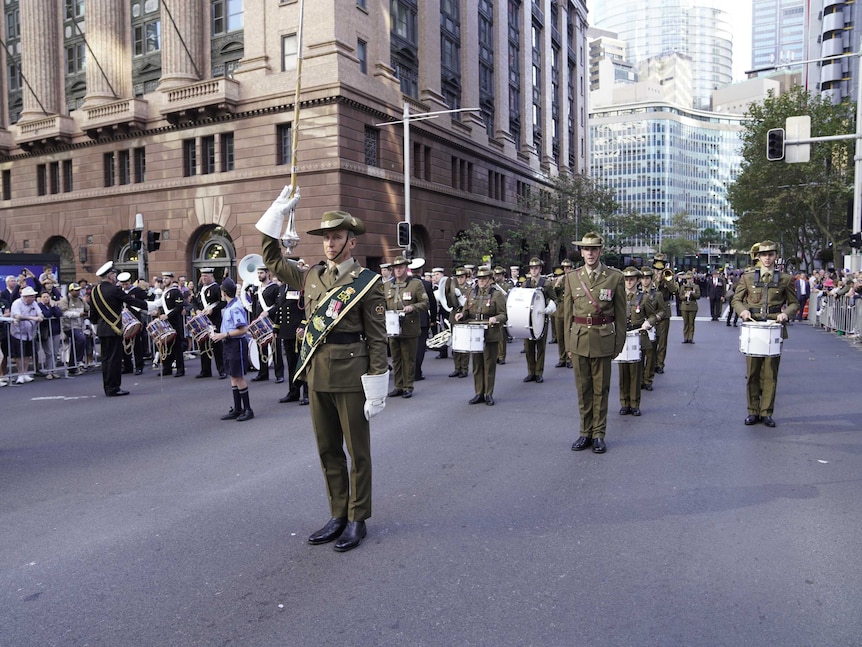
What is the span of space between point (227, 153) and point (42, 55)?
1468cm

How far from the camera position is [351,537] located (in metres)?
4.81

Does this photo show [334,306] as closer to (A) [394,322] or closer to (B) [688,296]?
(A) [394,322]

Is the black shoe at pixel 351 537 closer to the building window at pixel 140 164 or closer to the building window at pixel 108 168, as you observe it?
the building window at pixel 140 164

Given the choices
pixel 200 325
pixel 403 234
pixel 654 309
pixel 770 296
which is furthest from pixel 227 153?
pixel 770 296

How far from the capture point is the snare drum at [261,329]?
11.7m

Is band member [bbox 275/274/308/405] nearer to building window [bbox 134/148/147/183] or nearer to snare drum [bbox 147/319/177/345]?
snare drum [bbox 147/319/177/345]

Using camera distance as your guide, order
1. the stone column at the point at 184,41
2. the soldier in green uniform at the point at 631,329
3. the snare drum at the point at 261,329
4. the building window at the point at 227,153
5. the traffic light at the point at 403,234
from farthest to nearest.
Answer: the stone column at the point at 184,41, the building window at the point at 227,153, the traffic light at the point at 403,234, the snare drum at the point at 261,329, the soldier in green uniform at the point at 631,329

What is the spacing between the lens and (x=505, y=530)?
5062 millimetres

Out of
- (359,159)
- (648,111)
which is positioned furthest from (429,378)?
(648,111)

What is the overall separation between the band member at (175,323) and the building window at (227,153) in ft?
53.6

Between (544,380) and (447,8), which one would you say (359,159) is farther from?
(544,380)

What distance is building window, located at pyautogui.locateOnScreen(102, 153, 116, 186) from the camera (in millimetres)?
34688

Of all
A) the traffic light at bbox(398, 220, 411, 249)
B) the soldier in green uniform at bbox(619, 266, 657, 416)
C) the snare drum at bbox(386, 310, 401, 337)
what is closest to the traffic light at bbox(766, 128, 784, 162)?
the soldier in green uniform at bbox(619, 266, 657, 416)

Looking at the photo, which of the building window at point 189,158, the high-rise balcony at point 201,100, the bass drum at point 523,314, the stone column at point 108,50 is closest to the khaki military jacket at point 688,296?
the bass drum at point 523,314
